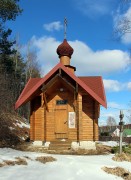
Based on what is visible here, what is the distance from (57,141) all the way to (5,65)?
22742 mm

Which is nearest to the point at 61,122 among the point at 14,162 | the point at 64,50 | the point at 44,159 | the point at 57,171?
the point at 64,50

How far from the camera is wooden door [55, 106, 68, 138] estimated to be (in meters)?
17.7

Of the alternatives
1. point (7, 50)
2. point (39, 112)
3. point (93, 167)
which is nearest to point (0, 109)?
point (7, 50)

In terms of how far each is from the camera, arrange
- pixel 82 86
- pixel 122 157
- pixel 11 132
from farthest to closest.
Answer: pixel 11 132, pixel 82 86, pixel 122 157

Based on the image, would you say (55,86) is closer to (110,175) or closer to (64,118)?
(64,118)

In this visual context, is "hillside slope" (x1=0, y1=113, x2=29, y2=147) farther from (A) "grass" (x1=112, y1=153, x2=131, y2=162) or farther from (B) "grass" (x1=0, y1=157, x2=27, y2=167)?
(B) "grass" (x1=0, y1=157, x2=27, y2=167)

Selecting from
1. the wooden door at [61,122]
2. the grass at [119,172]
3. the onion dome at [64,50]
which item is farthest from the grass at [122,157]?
the onion dome at [64,50]

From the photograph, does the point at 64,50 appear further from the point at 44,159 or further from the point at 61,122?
the point at 44,159

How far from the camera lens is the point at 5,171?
9.47 meters

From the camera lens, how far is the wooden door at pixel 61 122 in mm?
17703

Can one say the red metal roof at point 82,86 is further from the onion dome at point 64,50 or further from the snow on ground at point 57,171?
the snow on ground at point 57,171

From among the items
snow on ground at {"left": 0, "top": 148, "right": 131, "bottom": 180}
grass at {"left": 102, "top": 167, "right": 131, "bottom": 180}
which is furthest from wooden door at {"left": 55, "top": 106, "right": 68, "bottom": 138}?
grass at {"left": 102, "top": 167, "right": 131, "bottom": 180}

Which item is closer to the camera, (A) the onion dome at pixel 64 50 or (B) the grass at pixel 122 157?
(B) the grass at pixel 122 157

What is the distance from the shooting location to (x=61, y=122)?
58.5ft
